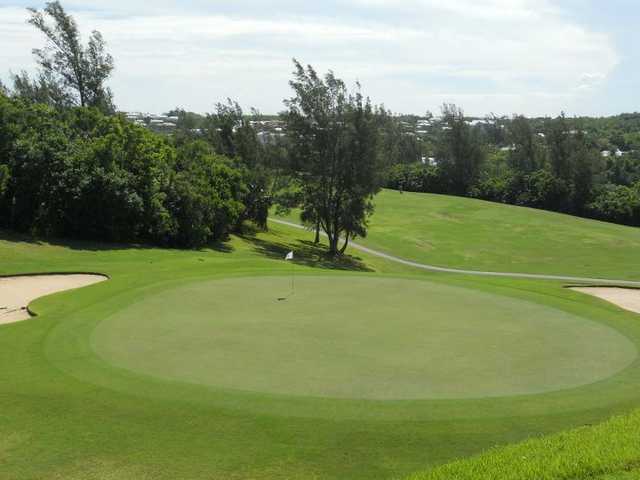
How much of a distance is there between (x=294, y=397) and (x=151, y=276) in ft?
51.8

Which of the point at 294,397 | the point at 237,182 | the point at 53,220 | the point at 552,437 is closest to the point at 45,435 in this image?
the point at 294,397

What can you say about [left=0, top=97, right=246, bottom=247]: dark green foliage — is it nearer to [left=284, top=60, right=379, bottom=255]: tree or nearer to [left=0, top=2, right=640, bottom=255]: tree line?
[left=0, top=2, right=640, bottom=255]: tree line

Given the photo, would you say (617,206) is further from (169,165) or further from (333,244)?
(169,165)

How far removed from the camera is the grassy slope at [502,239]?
65.2 meters

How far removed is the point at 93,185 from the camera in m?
42.4

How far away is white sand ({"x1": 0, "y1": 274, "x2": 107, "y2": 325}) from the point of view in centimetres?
2334

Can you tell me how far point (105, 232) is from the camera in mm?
43094

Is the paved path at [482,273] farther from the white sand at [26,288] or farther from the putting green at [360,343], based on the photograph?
the white sand at [26,288]

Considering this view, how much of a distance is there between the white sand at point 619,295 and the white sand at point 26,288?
2383cm

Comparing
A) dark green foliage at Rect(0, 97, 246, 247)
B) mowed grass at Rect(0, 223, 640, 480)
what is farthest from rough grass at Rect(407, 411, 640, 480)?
dark green foliage at Rect(0, 97, 246, 247)

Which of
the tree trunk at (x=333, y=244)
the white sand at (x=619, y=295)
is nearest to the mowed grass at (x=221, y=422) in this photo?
the white sand at (x=619, y=295)

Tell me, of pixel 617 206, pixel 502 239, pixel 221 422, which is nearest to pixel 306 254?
pixel 502 239

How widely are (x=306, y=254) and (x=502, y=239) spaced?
31.9 meters

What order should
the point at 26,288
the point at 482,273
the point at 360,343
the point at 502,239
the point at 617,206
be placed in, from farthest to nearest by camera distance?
the point at 617,206, the point at 502,239, the point at 482,273, the point at 26,288, the point at 360,343
